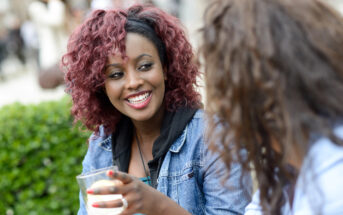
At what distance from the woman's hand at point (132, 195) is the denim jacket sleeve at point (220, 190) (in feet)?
1.52

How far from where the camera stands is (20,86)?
43.8 feet

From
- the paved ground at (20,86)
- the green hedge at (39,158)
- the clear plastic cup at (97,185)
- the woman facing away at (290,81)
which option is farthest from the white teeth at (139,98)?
the paved ground at (20,86)

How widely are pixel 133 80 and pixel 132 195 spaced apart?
2.40 feet

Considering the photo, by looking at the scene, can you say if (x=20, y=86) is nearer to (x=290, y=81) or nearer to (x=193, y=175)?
(x=193, y=175)

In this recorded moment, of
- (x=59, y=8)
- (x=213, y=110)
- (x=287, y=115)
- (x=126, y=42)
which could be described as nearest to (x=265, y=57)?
(x=287, y=115)

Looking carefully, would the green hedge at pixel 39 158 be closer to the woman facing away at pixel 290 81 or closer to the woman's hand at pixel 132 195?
the woman's hand at pixel 132 195

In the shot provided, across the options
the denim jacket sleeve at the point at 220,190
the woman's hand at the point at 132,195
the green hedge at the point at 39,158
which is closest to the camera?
the woman's hand at the point at 132,195

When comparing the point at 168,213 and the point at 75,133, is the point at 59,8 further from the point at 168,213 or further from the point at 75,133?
the point at 168,213

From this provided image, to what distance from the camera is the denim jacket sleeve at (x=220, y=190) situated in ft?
7.01

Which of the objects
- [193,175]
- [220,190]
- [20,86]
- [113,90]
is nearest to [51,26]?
[113,90]

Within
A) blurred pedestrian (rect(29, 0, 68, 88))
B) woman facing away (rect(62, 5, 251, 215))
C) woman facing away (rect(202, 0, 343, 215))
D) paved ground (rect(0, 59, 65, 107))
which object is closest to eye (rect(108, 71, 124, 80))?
woman facing away (rect(62, 5, 251, 215))

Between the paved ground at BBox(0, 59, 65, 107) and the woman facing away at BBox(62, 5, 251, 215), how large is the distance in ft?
18.5

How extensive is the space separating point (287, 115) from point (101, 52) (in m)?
1.21

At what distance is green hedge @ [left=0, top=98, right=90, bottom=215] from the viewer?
3730 millimetres
